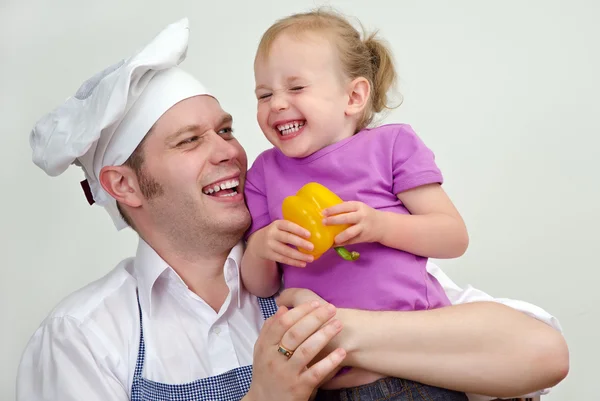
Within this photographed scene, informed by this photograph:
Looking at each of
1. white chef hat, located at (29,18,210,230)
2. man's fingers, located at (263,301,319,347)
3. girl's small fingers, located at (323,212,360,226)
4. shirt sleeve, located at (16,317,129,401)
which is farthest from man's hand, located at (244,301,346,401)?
white chef hat, located at (29,18,210,230)

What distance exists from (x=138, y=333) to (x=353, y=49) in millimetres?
1134

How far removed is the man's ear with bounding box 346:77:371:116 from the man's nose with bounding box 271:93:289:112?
23 cm

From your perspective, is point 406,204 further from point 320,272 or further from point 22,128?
point 22,128

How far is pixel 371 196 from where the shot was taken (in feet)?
9.21

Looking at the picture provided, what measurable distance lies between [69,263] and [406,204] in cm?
229

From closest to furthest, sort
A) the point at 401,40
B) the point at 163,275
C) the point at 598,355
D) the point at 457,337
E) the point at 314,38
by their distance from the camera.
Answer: the point at 457,337, the point at 314,38, the point at 163,275, the point at 598,355, the point at 401,40

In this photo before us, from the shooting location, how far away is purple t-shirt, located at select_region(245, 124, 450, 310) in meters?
2.76

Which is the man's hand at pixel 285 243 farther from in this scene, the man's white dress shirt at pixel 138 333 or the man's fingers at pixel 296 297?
the man's white dress shirt at pixel 138 333

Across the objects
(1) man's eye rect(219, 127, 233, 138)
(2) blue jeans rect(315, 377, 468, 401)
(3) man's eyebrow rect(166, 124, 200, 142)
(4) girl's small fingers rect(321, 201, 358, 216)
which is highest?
(3) man's eyebrow rect(166, 124, 200, 142)

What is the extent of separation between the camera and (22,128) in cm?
470

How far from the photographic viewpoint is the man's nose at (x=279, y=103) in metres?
2.80

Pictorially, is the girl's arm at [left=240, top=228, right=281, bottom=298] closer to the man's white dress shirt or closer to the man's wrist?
the man's white dress shirt

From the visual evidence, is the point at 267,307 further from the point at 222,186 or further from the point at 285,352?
the point at 285,352

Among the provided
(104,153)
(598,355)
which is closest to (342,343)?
(104,153)
